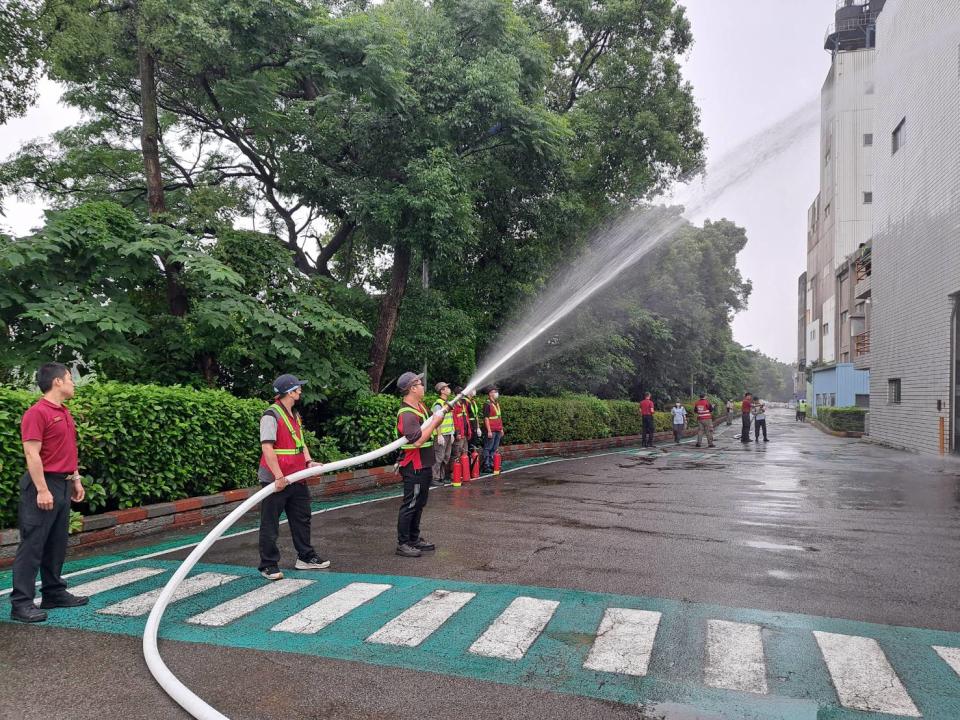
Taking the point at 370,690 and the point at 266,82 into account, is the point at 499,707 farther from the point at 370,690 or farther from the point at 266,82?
the point at 266,82

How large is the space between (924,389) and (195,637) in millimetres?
23434

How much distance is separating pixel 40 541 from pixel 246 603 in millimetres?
1714

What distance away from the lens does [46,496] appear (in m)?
5.52

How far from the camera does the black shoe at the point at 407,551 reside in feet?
25.0

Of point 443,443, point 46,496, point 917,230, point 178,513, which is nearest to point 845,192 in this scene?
point 917,230

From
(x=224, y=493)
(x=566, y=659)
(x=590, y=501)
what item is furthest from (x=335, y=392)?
(x=566, y=659)

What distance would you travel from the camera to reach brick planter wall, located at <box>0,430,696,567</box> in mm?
8242

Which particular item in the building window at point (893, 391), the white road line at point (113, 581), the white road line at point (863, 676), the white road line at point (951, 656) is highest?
the building window at point (893, 391)

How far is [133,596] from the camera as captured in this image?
6148mm

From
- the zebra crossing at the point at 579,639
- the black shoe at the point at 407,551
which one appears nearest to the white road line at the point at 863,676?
the zebra crossing at the point at 579,639

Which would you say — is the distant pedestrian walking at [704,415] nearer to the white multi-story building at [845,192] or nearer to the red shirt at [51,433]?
the red shirt at [51,433]

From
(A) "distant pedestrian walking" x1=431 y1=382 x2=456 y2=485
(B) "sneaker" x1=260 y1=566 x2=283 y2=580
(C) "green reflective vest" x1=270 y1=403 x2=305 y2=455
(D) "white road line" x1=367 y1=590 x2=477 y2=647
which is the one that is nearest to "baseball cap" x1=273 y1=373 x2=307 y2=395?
(C) "green reflective vest" x1=270 y1=403 x2=305 y2=455

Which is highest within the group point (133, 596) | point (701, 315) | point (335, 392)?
point (701, 315)

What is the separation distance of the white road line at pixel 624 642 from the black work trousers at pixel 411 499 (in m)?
2.71
